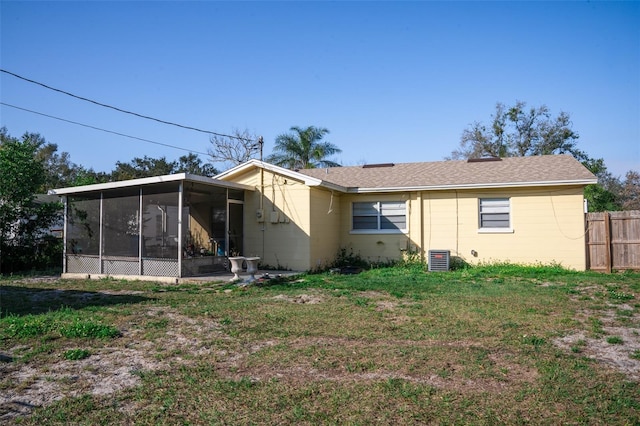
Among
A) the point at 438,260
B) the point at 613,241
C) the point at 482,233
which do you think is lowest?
the point at 438,260

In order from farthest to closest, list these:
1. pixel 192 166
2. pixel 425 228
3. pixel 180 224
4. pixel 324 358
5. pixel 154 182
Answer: pixel 192 166
pixel 425 228
pixel 154 182
pixel 180 224
pixel 324 358

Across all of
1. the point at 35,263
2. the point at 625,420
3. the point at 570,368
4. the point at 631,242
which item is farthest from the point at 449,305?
the point at 35,263

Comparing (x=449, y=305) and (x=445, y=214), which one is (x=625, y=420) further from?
(x=445, y=214)

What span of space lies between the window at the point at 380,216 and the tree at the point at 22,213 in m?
10.3

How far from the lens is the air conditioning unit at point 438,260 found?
13.7 meters

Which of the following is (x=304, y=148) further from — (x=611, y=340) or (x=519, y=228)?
(x=611, y=340)

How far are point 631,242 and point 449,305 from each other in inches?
317

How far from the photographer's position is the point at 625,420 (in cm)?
359

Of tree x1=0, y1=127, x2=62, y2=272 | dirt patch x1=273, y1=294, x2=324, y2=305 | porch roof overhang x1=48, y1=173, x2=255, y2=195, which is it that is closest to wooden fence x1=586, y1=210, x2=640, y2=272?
dirt patch x1=273, y1=294, x2=324, y2=305

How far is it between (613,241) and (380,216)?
668 centimetres

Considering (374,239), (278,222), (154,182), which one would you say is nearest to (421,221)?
(374,239)

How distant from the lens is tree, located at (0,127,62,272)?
48.1 ft

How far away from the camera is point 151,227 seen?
1235cm

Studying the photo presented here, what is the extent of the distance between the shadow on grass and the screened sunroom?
2.22 m
